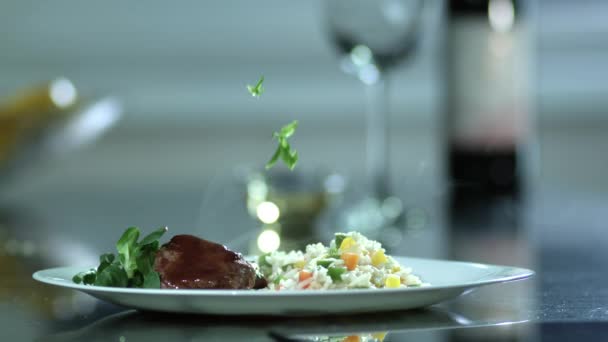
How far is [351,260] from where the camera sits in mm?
620

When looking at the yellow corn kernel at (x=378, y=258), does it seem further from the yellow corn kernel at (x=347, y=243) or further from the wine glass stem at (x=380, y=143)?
the wine glass stem at (x=380, y=143)

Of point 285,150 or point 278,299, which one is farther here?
point 285,150

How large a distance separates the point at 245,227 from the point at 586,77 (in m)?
2.18

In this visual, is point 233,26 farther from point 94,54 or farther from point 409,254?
point 409,254

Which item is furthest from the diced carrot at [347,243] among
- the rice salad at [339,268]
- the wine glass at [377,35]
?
the wine glass at [377,35]

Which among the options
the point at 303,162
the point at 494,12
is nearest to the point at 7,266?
the point at 494,12

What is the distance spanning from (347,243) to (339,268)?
0.17ft

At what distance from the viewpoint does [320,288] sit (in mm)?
591

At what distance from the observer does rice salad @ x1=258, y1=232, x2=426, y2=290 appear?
593mm

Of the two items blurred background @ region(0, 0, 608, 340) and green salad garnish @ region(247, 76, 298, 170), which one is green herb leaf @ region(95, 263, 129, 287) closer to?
green salad garnish @ region(247, 76, 298, 170)

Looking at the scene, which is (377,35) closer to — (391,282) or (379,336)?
(391,282)

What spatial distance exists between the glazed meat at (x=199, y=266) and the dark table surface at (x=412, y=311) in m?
0.02

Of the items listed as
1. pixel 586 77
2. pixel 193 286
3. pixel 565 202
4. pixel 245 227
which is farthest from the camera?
pixel 586 77

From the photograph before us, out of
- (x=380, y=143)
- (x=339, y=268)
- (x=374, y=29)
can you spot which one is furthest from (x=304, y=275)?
(x=380, y=143)
